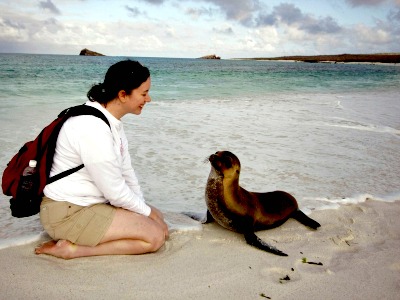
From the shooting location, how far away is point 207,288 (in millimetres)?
2885

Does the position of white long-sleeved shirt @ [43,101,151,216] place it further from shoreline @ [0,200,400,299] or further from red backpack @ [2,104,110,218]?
shoreline @ [0,200,400,299]

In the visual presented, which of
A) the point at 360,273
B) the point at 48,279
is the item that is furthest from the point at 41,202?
the point at 360,273

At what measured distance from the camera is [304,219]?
13.7 feet

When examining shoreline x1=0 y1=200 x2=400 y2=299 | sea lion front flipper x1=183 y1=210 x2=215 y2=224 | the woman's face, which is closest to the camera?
shoreline x1=0 y1=200 x2=400 y2=299

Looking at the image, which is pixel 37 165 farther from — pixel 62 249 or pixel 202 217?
pixel 202 217

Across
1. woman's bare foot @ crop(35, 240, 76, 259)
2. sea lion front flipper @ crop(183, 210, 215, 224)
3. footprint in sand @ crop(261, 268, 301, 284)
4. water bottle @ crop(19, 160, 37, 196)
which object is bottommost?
footprint in sand @ crop(261, 268, 301, 284)

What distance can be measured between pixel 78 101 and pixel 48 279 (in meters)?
12.9

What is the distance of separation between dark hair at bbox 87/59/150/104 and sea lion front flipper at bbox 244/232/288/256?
71.0 inches

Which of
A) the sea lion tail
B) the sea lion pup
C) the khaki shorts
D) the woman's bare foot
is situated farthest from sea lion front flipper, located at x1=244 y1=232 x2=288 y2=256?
the woman's bare foot

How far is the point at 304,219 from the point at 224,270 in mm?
1442

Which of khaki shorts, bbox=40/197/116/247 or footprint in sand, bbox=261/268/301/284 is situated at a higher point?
khaki shorts, bbox=40/197/116/247

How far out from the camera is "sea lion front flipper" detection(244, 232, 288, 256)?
345cm

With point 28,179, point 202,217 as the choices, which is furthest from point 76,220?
point 202,217

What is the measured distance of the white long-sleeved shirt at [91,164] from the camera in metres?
2.82
